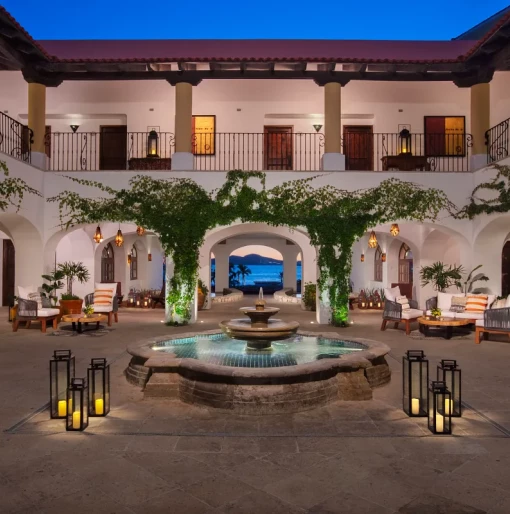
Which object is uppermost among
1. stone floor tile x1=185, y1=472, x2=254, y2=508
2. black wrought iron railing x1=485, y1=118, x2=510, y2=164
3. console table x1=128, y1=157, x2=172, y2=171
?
black wrought iron railing x1=485, y1=118, x2=510, y2=164

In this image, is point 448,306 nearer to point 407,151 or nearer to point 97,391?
point 407,151

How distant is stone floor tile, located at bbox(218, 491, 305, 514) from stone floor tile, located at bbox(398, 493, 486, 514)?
0.74 metres

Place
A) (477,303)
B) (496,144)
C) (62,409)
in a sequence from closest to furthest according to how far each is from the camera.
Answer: (62,409), (477,303), (496,144)

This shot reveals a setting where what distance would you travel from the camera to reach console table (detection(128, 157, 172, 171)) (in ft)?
46.8

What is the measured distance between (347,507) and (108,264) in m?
19.0

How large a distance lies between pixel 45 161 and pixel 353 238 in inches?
337

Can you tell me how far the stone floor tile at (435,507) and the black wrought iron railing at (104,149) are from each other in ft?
43.1

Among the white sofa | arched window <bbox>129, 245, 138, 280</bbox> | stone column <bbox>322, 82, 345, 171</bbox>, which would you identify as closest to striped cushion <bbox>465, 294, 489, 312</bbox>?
the white sofa

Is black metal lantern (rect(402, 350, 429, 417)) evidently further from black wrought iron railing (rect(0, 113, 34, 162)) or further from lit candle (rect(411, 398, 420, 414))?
black wrought iron railing (rect(0, 113, 34, 162))

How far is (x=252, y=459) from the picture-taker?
4.21m

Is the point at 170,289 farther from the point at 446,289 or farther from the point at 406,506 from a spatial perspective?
the point at 406,506

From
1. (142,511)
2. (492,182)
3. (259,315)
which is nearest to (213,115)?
(492,182)

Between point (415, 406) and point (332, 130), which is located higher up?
point (332, 130)

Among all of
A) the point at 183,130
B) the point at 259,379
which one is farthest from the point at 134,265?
the point at 259,379
